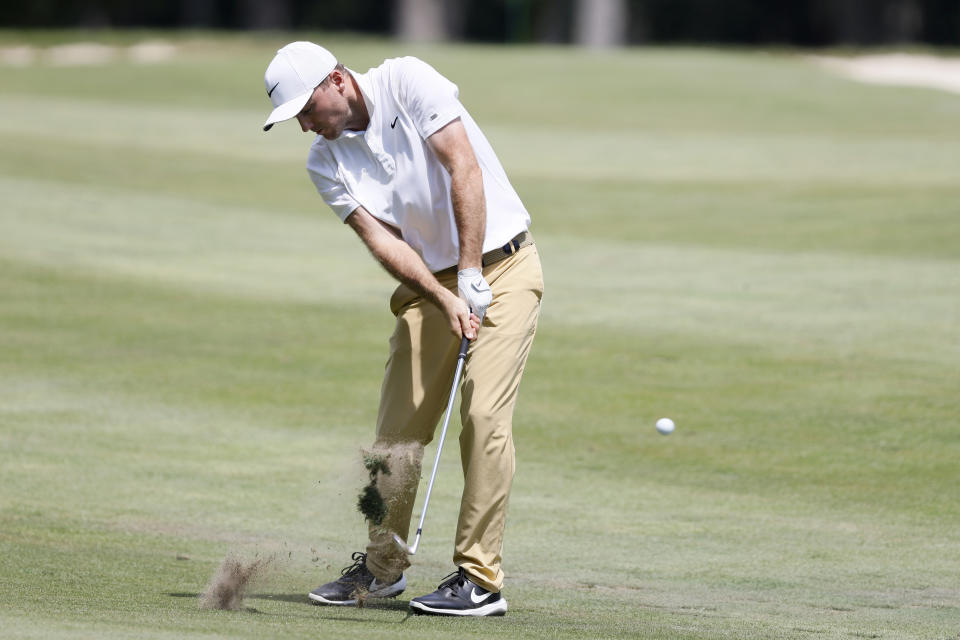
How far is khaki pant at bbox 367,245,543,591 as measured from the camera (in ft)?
17.2

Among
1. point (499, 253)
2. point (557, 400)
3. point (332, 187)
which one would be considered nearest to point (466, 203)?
point (499, 253)

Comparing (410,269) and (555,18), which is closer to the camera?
Result: (410,269)

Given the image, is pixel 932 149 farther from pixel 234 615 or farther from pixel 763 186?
pixel 234 615

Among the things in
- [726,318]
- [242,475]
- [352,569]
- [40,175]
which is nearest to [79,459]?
[242,475]

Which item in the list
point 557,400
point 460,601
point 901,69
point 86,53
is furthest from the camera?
point 86,53

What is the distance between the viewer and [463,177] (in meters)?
5.12

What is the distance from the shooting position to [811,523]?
22.4 feet

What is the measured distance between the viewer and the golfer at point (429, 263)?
518cm

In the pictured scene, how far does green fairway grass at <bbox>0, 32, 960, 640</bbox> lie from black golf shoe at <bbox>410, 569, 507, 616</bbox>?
0.15 metres

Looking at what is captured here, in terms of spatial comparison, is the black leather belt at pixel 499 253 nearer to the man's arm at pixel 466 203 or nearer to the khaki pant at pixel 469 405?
the khaki pant at pixel 469 405

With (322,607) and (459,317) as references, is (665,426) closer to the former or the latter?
(459,317)

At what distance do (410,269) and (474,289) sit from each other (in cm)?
26

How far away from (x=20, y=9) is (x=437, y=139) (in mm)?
56448

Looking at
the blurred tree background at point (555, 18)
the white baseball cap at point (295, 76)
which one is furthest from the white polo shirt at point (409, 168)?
the blurred tree background at point (555, 18)
